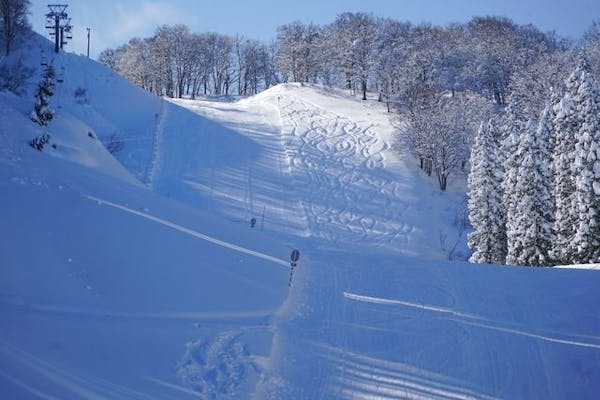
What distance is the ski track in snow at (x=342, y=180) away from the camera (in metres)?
39.1

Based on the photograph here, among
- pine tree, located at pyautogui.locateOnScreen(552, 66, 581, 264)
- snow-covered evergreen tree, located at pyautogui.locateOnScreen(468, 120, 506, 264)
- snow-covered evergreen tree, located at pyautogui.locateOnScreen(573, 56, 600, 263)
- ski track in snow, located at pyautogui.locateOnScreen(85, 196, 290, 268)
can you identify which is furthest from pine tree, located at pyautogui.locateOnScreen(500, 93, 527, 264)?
ski track in snow, located at pyautogui.locateOnScreen(85, 196, 290, 268)

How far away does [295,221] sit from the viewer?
126ft

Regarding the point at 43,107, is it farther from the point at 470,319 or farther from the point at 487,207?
the point at 487,207

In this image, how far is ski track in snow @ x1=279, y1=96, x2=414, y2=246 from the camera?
39.1m

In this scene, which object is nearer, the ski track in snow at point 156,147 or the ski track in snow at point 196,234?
the ski track in snow at point 196,234

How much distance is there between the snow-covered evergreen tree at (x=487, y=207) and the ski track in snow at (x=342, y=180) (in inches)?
235

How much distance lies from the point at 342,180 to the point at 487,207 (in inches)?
590

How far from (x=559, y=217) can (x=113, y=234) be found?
23681 millimetres

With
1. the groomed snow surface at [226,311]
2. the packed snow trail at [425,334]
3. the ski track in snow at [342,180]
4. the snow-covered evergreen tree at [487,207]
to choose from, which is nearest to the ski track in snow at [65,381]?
the groomed snow surface at [226,311]

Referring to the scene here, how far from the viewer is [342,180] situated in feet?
152

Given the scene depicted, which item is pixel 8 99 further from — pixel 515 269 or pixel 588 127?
pixel 588 127

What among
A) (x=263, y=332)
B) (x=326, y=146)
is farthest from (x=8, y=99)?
(x=326, y=146)

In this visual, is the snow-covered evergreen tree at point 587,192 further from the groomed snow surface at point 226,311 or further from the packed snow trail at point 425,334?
the packed snow trail at point 425,334

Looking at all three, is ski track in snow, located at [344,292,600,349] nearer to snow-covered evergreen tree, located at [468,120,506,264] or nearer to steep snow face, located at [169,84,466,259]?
steep snow face, located at [169,84,466,259]
